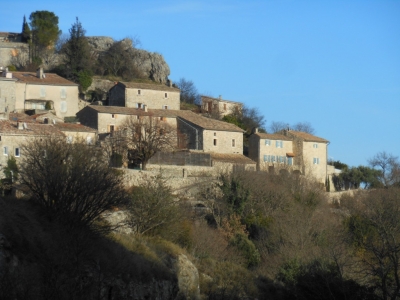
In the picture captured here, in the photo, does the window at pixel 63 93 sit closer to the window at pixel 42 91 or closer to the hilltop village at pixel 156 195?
the hilltop village at pixel 156 195

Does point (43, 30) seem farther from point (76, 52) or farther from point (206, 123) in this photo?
point (206, 123)

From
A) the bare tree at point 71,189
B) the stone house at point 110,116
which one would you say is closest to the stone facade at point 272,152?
the stone house at point 110,116

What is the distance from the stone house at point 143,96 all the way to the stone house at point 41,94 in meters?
3.64

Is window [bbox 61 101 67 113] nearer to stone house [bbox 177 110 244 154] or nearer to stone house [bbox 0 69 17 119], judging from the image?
stone house [bbox 0 69 17 119]

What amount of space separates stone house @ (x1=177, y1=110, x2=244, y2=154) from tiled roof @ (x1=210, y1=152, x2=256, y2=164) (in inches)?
24.0

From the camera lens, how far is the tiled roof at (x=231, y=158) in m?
55.9

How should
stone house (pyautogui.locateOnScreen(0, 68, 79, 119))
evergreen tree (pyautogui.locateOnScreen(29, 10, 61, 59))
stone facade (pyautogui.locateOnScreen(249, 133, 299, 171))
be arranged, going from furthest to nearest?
evergreen tree (pyautogui.locateOnScreen(29, 10, 61, 59))
stone facade (pyautogui.locateOnScreen(249, 133, 299, 171))
stone house (pyautogui.locateOnScreen(0, 68, 79, 119))

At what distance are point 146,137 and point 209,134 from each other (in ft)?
17.5

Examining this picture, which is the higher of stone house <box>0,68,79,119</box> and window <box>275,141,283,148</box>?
stone house <box>0,68,79,119</box>

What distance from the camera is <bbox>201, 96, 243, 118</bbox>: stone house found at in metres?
71.4

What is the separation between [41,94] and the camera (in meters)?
61.4

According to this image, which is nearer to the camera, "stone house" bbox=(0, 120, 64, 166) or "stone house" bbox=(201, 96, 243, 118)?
"stone house" bbox=(0, 120, 64, 166)

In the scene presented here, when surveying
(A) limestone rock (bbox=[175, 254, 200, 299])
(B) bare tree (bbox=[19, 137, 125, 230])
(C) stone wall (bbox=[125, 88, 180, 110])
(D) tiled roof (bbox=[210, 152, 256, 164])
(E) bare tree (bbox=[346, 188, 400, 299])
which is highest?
(C) stone wall (bbox=[125, 88, 180, 110])

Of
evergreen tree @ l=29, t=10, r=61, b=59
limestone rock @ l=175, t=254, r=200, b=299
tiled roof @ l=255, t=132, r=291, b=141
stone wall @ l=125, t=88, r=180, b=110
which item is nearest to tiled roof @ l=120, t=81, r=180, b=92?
stone wall @ l=125, t=88, r=180, b=110
